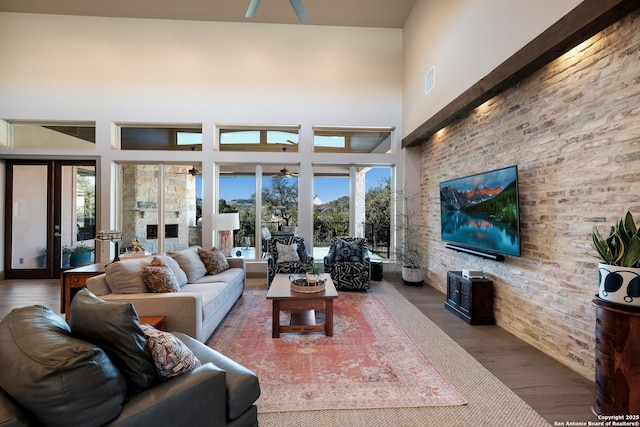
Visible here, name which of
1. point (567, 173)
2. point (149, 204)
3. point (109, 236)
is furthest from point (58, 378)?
point (149, 204)

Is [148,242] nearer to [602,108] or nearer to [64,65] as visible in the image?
[64,65]

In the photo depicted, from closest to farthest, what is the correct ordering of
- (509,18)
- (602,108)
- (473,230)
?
(602,108) < (509,18) < (473,230)

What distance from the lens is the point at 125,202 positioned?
636cm

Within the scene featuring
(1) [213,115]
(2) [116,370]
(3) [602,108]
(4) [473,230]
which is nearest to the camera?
(2) [116,370]

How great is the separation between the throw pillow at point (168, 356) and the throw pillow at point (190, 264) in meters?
2.59

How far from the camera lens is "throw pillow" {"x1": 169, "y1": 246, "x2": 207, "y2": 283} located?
4000 mm

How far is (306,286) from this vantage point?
3.53m

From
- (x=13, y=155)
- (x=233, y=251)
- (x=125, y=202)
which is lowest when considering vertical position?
(x=233, y=251)

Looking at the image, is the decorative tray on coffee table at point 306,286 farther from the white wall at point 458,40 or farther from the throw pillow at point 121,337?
the white wall at point 458,40

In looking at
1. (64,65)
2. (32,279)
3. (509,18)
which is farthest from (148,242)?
(509,18)

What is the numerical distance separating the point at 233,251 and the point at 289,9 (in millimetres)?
5006

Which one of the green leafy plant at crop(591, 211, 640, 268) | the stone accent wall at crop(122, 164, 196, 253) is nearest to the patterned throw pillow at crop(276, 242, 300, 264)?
the stone accent wall at crop(122, 164, 196, 253)

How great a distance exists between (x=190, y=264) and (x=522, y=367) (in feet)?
12.9

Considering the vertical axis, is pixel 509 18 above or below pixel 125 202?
above
